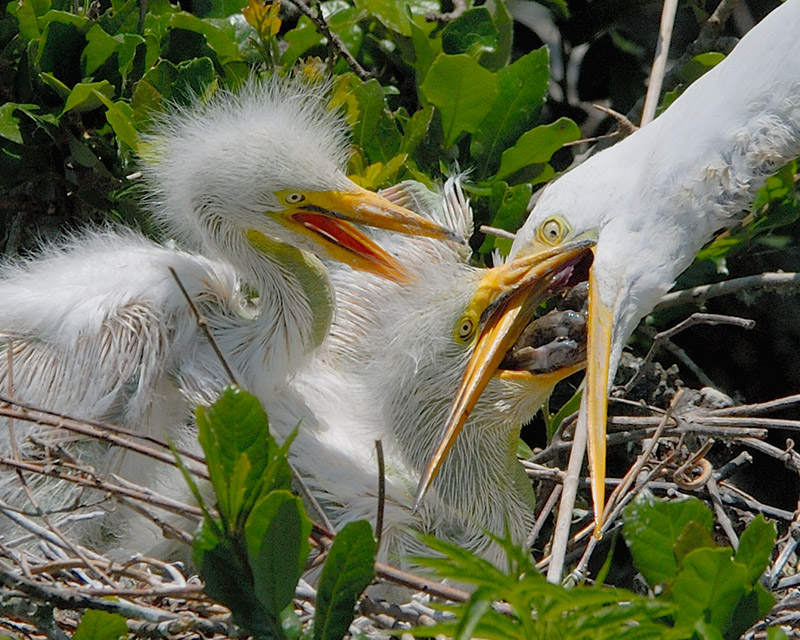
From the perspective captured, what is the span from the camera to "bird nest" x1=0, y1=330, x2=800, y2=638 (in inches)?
49.8

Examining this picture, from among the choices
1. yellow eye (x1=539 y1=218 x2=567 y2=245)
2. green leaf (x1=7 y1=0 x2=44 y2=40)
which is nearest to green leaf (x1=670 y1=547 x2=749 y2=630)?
yellow eye (x1=539 y1=218 x2=567 y2=245)

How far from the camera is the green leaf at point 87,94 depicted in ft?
6.12

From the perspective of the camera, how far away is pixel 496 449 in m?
1.85

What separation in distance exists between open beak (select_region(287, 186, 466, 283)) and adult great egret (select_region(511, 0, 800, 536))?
0.21 meters

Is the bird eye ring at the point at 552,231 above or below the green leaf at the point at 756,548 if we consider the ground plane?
above

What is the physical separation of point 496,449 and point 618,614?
84cm

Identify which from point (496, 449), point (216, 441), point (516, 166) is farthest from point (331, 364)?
point (216, 441)

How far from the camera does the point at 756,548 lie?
113 cm

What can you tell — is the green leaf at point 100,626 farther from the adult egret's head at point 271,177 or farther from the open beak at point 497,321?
the adult egret's head at point 271,177

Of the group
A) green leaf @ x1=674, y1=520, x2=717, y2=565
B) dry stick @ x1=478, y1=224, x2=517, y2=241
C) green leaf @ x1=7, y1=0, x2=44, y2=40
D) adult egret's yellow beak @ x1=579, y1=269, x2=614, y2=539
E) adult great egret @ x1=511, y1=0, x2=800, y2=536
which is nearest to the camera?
green leaf @ x1=674, y1=520, x2=717, y2=565

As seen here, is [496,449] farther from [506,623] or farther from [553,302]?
[506,623]

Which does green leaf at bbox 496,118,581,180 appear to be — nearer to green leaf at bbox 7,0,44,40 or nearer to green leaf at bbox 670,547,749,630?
green leaf at bbox 7,0,44,40

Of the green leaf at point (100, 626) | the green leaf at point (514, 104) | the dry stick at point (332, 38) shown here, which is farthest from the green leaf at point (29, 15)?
the green leaf at point (100, 626)

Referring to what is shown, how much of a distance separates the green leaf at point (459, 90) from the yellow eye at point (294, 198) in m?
0.41
